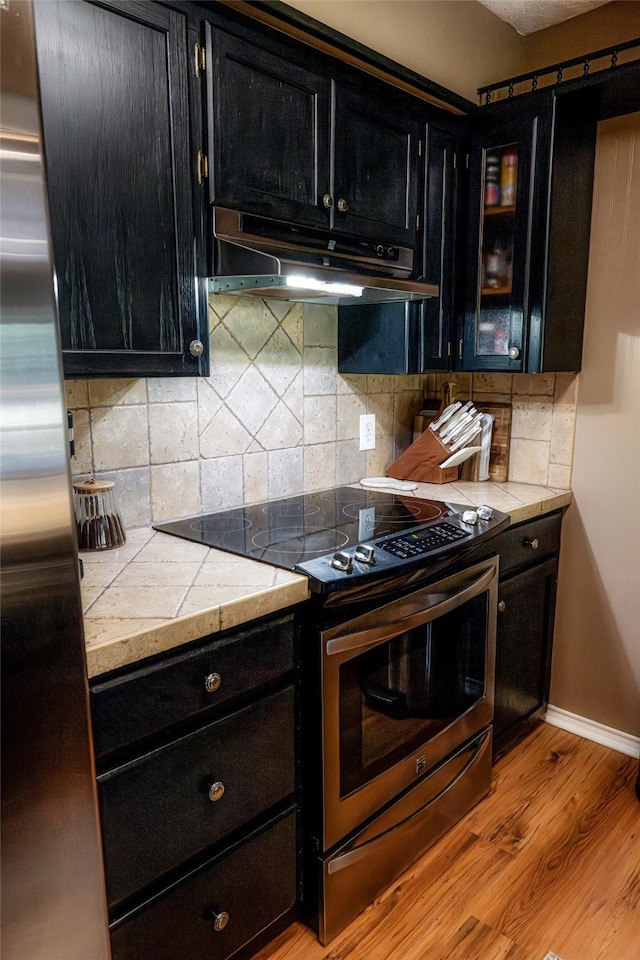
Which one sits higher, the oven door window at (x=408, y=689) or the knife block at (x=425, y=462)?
the knife block at (x=425, y=462)

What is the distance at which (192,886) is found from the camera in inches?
50.9

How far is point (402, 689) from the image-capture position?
172cm

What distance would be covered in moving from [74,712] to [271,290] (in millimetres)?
1235

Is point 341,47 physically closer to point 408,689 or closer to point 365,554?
point 365,554

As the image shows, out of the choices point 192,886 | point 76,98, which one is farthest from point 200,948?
point 76,98

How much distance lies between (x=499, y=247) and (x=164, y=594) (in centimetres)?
166

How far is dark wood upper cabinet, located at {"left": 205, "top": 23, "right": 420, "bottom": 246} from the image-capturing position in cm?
148

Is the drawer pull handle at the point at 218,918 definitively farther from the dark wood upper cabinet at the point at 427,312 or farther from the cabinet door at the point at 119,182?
the dark wood upper cabinet at the point at 427,312

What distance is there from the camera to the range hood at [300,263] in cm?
147

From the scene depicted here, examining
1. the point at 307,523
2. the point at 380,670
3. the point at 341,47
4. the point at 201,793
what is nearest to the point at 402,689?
the point at 380,670

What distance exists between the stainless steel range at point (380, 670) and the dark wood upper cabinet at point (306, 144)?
0.83 metres

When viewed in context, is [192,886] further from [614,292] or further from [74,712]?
[614,292]

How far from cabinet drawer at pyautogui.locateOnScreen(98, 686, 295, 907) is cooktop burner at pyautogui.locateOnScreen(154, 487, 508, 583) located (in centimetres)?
32

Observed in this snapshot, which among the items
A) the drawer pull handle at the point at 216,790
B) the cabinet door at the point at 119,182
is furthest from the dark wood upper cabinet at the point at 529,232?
the drawer pull handle at the point at 216,790
